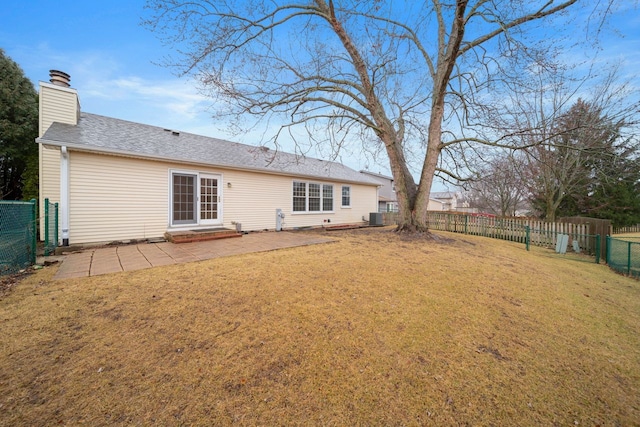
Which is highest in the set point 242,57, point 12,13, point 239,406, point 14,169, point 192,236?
point 12,13

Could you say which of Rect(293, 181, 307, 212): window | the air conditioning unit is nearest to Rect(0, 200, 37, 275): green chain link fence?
Rect(293, 181, 307, 212): window

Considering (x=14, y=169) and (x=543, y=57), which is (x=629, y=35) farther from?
(x=14, y=169)

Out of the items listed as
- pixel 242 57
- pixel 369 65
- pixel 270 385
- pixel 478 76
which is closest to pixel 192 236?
pixel 242 57

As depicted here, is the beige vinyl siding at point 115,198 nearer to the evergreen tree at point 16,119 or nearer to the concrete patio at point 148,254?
the concrete patio at point 148,254

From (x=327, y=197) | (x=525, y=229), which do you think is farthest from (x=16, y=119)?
(x=525, y=229)

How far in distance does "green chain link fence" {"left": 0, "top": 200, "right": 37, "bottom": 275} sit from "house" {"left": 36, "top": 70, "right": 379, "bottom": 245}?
5.04ft

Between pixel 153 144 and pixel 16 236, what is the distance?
4.64m

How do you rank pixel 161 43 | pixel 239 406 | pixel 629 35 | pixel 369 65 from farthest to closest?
1. pixel 369 65
2. pixel 161 43
3. pixel 629 35
4. pixel 239 406

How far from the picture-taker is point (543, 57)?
23.1ft

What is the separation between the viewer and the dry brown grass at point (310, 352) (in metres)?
1.86

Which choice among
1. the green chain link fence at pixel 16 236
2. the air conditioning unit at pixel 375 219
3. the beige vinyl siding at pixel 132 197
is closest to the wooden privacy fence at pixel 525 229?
the air conditioning unit at pixel 375 219

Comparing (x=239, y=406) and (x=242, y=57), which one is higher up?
(x=242, y=57)

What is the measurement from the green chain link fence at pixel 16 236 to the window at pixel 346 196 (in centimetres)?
1226

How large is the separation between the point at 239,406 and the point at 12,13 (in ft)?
43.5
